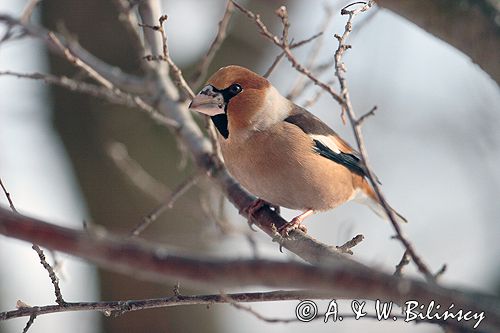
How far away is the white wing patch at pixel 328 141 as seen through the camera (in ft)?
13.0

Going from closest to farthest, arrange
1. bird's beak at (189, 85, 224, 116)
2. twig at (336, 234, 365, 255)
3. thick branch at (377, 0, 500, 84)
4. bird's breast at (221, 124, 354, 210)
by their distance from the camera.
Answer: twig at (336, 234, 365, 255) < thick branch at (377, 0, 500, 84) < bird's beak at (189, 85, 224, 116) < bird's breast at (221, 124, 354, 210)

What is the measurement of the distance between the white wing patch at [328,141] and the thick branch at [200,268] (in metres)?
2.61

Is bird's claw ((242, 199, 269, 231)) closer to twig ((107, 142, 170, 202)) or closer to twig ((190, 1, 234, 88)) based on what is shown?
twig ((190, 1, 234, 88))

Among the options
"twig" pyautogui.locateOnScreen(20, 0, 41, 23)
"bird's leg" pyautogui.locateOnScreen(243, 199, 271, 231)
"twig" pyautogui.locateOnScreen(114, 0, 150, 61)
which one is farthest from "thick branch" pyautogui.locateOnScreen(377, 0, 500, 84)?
"twig" pyautogui.locateOnScreen(20, 0, 41, 23)

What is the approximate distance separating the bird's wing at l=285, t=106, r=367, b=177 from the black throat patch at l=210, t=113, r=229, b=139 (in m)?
0.34

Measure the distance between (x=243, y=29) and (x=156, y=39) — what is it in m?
3.62

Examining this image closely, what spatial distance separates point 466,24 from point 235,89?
134 cm

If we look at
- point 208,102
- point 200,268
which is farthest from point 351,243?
point 208,102

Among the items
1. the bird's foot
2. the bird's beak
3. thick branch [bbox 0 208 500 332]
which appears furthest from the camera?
the bird's beak

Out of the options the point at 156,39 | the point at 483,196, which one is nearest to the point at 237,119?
the point at 156,39

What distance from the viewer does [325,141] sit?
4027 millimetres

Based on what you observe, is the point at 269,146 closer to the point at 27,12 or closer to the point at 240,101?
the point at 240,101

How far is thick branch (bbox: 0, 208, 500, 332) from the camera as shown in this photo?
1.31 m

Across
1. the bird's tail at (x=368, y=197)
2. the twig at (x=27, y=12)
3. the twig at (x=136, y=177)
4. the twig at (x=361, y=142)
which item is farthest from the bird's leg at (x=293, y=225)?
the twig at (x=27, y=12)
